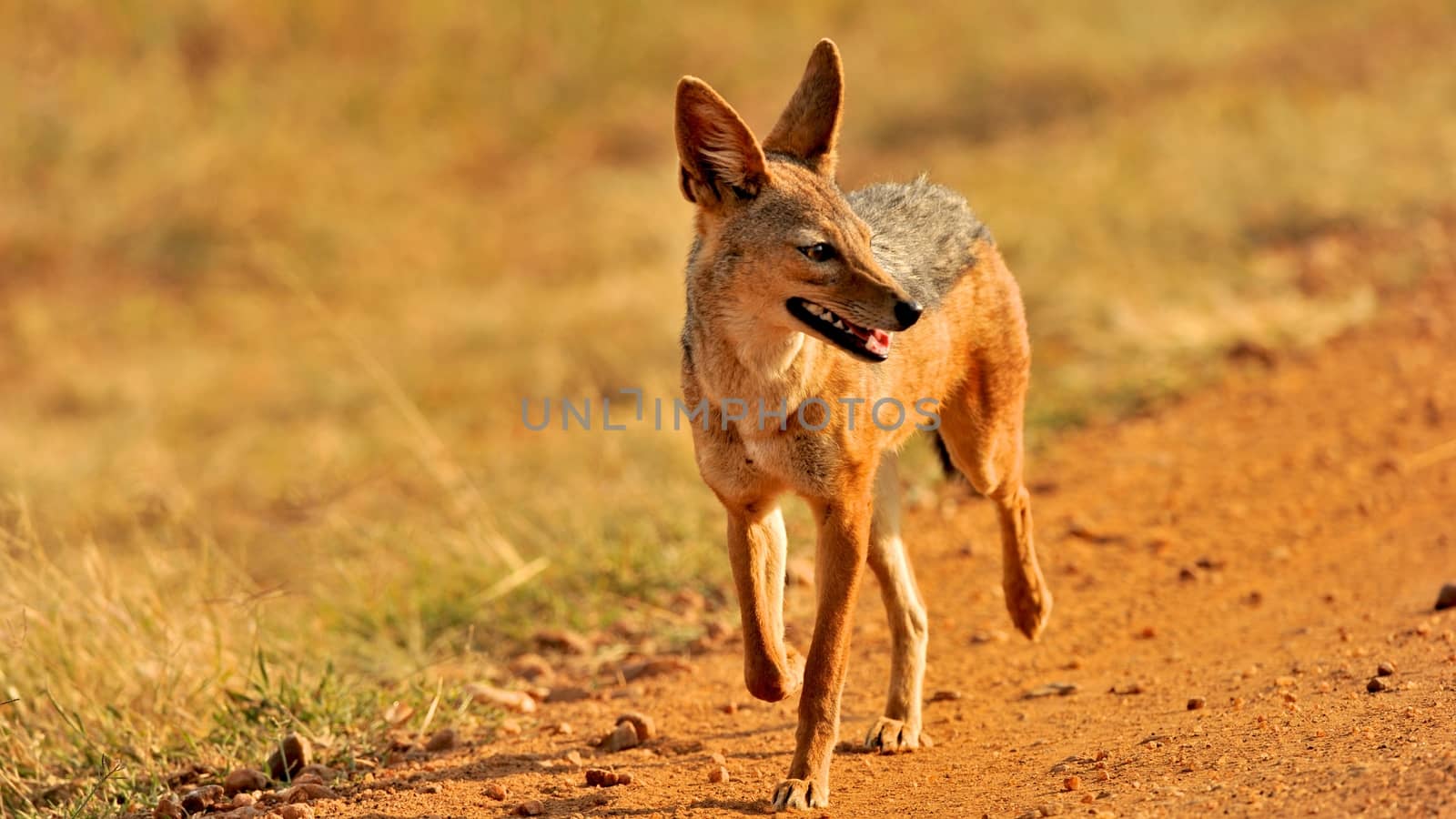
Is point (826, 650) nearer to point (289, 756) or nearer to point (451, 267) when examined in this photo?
point (289, 756)

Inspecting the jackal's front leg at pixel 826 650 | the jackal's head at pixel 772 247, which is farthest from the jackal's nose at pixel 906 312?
the jackal's front leg at pixel 826 650

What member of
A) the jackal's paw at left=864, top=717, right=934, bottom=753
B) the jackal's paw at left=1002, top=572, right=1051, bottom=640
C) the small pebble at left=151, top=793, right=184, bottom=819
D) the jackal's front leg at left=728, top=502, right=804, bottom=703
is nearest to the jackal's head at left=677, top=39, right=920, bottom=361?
the jackal's front leg at left=728, top=502, right=804, bottom=703

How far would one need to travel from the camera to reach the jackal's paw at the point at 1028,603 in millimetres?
5719

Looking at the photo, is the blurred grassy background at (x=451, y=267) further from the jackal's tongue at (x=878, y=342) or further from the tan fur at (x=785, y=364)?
the jackal's tongue at (x=878, y=342)

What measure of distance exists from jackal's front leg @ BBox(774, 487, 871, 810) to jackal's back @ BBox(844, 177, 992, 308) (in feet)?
2.77

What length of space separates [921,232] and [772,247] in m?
1.13

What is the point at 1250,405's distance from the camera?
8.69 m

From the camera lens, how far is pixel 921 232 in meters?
5.52

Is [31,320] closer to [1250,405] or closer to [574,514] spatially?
[574,514]

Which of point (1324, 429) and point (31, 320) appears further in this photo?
point (31, 320)

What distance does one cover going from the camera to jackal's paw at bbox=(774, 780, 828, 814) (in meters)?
4.48

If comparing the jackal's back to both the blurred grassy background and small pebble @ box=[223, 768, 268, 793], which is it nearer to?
the blurred grassy background

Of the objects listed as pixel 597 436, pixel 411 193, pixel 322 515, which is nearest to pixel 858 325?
pixel 322 515

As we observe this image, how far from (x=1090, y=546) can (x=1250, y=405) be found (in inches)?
83.2
